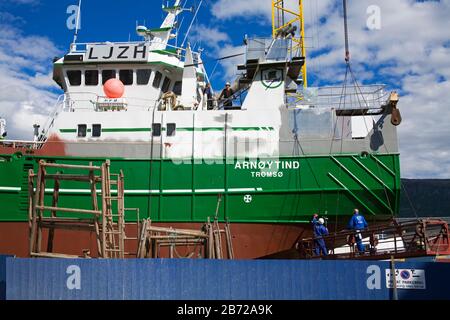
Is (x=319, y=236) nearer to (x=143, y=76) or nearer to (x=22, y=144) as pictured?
(x=143, y=76)

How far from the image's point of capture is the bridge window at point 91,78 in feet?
52.3

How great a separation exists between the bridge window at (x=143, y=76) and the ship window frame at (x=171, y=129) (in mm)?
2497

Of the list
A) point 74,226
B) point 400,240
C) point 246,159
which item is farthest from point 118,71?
point 400,240

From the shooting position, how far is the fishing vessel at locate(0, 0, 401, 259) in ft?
44.7

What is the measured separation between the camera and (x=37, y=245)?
10.1 meters

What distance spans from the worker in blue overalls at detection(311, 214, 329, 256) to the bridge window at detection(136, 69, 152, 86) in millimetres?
7762

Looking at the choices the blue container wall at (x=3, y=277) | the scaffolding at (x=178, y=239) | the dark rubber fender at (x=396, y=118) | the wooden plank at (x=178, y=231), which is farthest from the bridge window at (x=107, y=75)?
the dark rubber fender at (x=396, y=118)

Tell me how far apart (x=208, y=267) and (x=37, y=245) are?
412 cm

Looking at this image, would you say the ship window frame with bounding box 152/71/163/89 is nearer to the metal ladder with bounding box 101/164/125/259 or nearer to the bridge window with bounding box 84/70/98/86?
the bridge window with bounding box 84/70/98/86

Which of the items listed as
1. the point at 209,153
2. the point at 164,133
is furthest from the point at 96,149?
the point at 209,153

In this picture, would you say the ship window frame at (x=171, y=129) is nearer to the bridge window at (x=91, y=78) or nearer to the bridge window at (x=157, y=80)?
the bridge window at (x=157, y=80)

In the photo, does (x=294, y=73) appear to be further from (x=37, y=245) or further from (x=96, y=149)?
(x=37, y=245)

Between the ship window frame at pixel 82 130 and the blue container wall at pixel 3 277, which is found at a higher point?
the ship window frame at pixel 82 130

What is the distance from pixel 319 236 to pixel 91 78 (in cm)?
974
